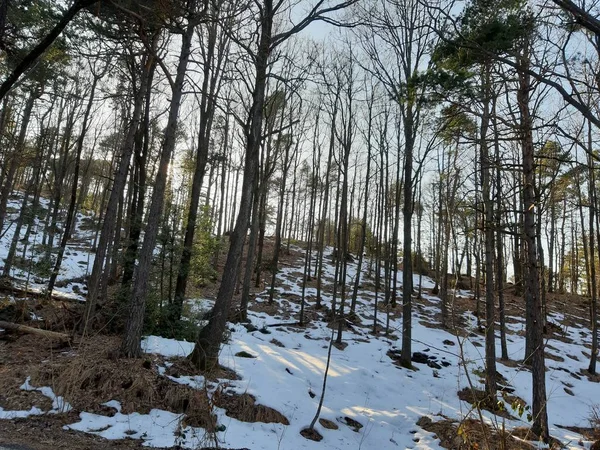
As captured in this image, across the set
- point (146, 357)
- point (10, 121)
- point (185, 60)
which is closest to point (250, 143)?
point (185, 60)

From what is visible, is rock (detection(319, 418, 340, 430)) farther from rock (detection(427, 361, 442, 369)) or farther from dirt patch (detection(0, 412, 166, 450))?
rock (detection(427, 361, 442, 369))

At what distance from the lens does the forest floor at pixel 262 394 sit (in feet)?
13.2

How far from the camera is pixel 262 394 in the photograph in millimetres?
5980

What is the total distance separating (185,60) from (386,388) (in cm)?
868

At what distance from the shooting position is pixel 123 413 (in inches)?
176

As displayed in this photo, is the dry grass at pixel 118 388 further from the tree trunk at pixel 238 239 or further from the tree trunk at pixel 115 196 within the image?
the tree trunk at pixel 115 196

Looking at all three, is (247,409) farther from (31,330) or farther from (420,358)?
(420,358)

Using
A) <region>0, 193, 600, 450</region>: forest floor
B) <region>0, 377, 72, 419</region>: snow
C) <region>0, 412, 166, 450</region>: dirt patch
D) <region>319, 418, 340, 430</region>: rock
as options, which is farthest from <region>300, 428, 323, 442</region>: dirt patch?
<region>0, 377, 72, 419</region>: snow

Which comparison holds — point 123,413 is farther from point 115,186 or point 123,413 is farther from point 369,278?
point 369,278

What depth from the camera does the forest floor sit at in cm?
403

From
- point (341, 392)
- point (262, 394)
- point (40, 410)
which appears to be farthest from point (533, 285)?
point (40, 410)

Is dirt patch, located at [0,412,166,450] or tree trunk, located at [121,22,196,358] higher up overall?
tree trunk, located at [121,22,196,358]

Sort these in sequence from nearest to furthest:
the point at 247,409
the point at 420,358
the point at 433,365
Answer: the point at 247,409
the point at 433,365
the point at 420,358

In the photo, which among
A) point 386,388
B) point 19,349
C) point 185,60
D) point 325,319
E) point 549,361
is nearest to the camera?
point 19,349
